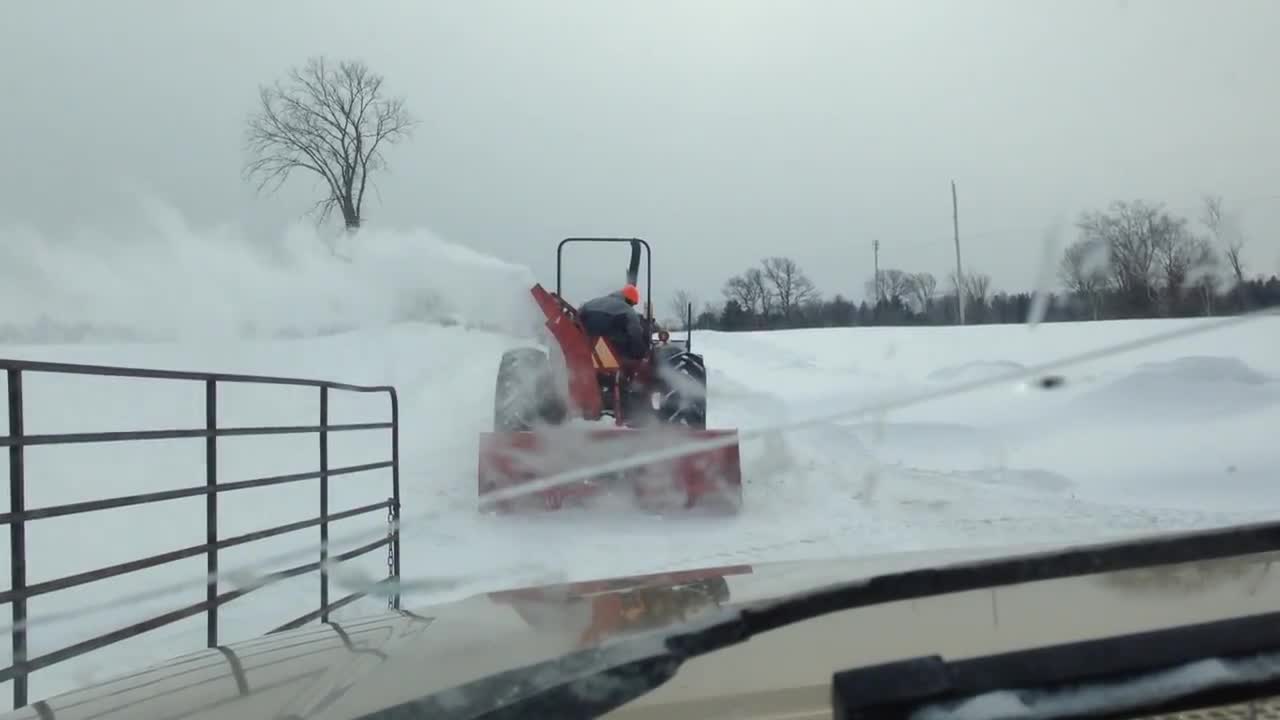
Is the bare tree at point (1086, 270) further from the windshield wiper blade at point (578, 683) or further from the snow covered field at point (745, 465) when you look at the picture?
the windshield wiper blade at point (578, 683)

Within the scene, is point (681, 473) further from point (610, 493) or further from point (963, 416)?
point (963, 416)

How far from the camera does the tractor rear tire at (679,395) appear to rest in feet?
30.6

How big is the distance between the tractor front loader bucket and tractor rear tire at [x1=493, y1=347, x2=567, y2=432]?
1220mm

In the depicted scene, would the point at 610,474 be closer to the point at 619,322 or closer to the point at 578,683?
the point at 619,322

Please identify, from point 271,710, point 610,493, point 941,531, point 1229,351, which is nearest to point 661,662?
point 271,710

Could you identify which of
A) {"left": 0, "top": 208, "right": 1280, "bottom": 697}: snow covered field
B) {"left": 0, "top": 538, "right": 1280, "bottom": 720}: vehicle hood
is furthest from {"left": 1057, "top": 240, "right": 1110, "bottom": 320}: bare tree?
{"left": 0, "top": 538, "right": 1280, "bottom": 720}: vehicle hood

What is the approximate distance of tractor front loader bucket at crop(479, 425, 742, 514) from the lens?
25.5 feet

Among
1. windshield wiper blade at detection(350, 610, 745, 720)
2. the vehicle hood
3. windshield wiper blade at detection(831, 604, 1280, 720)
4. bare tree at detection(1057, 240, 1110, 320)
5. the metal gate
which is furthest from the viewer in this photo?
bare tree at detection(1057, 240, 1110, 320)

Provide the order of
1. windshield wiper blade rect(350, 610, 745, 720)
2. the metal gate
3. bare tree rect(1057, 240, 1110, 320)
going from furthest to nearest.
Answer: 1. bare tree rect(1057, 240, 1110, 320)
2. the metal gate
3. windshield wiper blade rect(350, 610, 745, 720)

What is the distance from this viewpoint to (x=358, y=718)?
5.21 ft

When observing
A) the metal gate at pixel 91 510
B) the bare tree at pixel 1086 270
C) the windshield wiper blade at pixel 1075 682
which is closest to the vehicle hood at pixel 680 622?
the windshield wiper blade at pixel 1075 682

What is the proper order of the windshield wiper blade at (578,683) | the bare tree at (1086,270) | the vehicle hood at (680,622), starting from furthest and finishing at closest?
the bare tree at (1086,270) < the vehicle hood at (680,622) < the windshield wiper blade at (578,683)

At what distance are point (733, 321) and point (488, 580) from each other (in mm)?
13573

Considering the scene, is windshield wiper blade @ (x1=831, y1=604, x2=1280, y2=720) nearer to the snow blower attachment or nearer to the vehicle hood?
the vehicle hood
